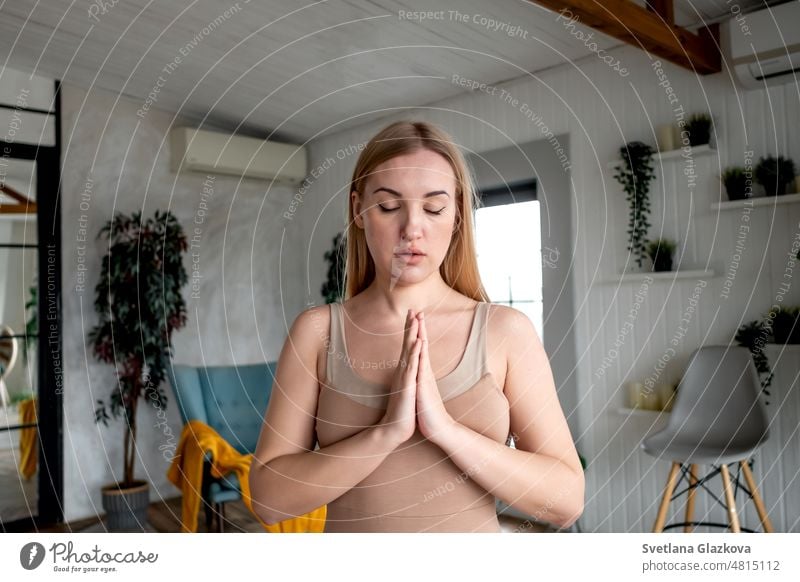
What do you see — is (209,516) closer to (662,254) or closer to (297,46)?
(297,46)

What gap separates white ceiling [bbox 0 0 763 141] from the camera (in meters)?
1.74

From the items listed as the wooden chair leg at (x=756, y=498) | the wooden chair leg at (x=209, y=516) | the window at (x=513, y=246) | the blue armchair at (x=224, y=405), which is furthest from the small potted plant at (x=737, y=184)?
the wooden chair leg at (x=209, y=516)

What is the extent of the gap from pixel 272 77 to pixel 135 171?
1119 mm

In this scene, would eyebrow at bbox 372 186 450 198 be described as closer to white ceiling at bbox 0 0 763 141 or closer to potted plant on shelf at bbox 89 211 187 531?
white ceiling at bbox 0 0 763 141

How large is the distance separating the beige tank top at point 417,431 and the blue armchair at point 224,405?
1.64 metres

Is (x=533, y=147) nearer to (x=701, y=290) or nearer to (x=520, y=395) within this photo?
(x=701, y=290)

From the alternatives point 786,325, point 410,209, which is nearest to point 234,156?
point 786,325

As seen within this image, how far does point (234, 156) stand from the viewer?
9.37 ft

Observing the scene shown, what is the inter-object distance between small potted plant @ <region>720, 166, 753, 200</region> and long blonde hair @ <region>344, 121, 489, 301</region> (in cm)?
134

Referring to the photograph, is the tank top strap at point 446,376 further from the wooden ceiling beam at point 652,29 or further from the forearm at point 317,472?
the wooden ceiling beam at point 652,29

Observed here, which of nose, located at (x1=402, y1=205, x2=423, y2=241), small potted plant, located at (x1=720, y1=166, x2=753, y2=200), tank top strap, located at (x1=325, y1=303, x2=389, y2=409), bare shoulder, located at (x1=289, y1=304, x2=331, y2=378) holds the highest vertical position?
small potted plant, located at (x1=720, y1=166, x2=753, y2=200)

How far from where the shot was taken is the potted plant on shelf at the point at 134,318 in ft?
8.57

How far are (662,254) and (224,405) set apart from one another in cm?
175

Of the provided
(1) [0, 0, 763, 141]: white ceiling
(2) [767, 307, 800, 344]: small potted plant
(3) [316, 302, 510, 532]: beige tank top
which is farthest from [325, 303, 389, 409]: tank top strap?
(2) [767, 307, 800, 344]: small potted plant
